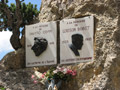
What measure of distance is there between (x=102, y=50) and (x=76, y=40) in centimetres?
119

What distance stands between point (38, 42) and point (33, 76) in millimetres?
1737

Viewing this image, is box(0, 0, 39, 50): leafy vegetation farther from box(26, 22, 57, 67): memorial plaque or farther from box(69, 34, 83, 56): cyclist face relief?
box(69, 34, 83, 56): cyclist face relief

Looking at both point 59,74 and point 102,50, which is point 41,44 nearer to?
point 59,74

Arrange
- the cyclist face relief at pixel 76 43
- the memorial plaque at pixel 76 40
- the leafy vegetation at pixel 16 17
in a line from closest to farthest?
the memorial plaque at pixel 76 40 → the cyclist face relief at pixel 76 43 → the leafy vegetation at pixel 16 17

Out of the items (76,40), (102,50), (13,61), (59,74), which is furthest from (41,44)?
(102,50)

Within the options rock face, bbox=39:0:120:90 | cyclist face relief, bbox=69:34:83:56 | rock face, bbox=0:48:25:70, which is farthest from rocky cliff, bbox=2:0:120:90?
rock face, bbox=0:48:25:70

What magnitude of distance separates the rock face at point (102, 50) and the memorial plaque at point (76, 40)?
23cm

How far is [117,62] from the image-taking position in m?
10.2

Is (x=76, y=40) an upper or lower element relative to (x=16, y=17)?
lower

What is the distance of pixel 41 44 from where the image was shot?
39.6 ft

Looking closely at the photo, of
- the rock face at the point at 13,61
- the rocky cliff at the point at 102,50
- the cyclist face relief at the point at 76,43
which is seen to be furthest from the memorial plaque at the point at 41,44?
the rocky cliff at the point at 102,50

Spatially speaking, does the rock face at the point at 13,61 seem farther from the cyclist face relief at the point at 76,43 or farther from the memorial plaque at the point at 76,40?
the cyclist face relief at the point at 76,43

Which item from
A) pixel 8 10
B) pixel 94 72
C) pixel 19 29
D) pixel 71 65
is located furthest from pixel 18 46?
pixel 94 72

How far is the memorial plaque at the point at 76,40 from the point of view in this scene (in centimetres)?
1093
